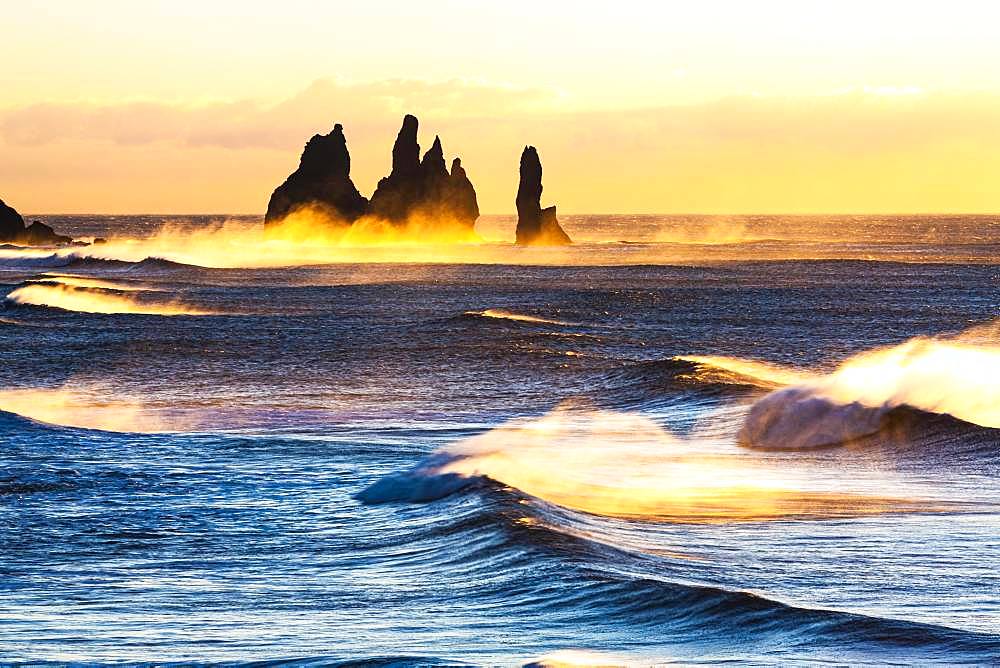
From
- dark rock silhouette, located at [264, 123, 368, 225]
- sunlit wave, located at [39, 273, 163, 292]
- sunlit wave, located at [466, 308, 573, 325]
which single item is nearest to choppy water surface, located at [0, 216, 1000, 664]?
sunlit wave, located at [466, 308, 573, 325]

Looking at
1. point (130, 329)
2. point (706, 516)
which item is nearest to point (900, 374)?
point (706, 516)

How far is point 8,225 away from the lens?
157750 millimetres

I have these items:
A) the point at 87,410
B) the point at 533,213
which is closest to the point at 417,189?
the point at 533,213

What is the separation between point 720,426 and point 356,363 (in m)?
14.4

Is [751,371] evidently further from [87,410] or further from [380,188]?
[380,188]

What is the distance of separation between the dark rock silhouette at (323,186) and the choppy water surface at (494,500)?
13477 cm

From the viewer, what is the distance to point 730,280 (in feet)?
288

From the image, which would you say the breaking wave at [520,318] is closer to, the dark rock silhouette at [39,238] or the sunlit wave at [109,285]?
the sunlit wave at [109,285]

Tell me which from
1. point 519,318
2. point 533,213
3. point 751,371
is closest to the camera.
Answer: point 751,371

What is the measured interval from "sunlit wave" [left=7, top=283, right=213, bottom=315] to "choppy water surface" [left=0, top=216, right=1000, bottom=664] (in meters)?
14.8

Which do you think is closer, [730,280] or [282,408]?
[282,408]

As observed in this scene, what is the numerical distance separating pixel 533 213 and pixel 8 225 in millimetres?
56556

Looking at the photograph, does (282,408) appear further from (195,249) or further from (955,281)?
(195,249)

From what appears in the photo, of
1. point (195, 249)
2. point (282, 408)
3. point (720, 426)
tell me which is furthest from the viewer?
point (195, 249)
